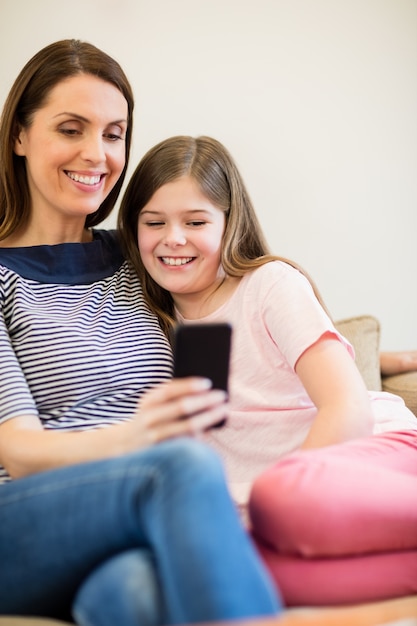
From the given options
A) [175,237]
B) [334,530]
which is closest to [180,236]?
[175,237]

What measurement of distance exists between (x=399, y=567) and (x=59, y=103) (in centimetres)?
103

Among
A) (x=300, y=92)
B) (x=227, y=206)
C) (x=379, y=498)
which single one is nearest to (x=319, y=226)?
(x=300, y=92)

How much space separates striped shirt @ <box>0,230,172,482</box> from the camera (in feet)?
4.59

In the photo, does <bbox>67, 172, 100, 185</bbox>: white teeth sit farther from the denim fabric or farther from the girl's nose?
the denim fabric

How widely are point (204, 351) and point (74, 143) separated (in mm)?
684

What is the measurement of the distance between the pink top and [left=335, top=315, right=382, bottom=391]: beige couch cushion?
47 cm

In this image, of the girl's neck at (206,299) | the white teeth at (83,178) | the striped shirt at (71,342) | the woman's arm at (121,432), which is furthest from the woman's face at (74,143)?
the woman's arm at (121,432)

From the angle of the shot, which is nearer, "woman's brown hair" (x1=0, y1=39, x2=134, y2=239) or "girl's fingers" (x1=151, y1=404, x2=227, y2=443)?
"girl's fingers" (x1=151, y1=404, x2=227, y2=443)

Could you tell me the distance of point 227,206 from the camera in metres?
1.65

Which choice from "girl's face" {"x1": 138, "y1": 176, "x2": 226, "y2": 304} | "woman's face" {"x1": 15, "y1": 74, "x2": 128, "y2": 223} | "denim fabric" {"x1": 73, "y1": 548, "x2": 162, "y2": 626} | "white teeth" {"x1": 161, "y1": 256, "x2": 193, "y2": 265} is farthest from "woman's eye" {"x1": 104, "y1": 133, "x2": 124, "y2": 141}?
"denim fabric" {"x1": 73, "y1": 548, "x2": 162, "y2": 626}

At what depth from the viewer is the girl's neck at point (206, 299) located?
5.29 feet

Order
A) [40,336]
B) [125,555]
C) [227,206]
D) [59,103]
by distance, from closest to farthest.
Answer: [125,555], [40,336], [59,103], [227,206]

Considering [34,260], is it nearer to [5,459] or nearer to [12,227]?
[12,227]

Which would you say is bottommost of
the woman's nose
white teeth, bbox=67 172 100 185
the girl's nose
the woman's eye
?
the girl's nose
